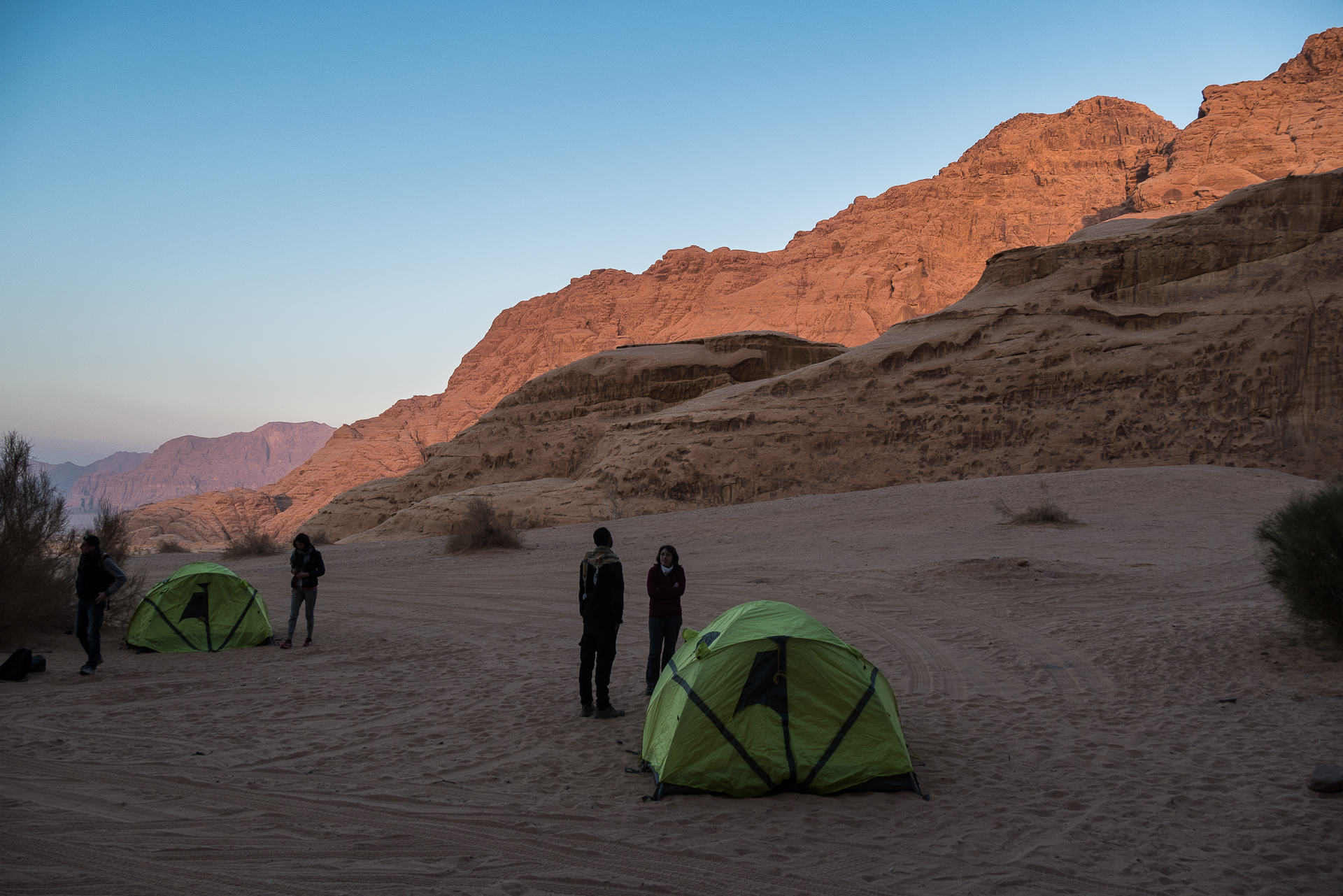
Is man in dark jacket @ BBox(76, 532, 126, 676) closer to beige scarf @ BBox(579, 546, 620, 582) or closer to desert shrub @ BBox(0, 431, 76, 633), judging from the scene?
desert shrub @ BBox(0, 431, 76, 633)

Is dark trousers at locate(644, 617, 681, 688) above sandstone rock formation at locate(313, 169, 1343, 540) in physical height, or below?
below

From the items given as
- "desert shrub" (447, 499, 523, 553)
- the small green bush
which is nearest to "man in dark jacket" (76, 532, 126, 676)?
the small green bush

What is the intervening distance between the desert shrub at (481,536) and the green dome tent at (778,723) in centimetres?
1741

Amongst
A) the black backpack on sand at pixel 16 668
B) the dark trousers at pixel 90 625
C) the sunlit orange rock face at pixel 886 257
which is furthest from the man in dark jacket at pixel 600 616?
the sunlit orange rock face at pixel 886 257

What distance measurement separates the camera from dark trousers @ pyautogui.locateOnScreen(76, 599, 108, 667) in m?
8.55

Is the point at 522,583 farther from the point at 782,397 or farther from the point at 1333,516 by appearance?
the point at 782,397

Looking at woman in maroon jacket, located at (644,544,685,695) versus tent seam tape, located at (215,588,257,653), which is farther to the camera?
tent seam tape, located at (215,588,257,653)

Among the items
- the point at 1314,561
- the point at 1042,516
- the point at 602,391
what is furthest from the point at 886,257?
the point at 1314,561

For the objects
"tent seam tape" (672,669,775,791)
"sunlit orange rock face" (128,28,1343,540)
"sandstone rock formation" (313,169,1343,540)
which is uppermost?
"sunlit orange rock face" (128,28,1343,540)

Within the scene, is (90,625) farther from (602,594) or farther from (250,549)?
(250,549)

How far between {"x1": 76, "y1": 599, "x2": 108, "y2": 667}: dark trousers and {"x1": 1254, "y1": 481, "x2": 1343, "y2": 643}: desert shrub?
12615 mm

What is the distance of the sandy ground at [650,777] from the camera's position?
4000 millimetres

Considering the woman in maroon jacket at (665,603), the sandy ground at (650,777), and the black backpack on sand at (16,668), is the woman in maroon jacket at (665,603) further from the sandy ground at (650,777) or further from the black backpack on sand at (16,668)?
the black backpack on sand at (16,668)

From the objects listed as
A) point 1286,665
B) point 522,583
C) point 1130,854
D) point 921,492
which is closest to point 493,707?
point 1130,854
